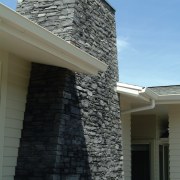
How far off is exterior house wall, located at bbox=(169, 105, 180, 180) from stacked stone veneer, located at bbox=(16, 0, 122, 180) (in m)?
1.81

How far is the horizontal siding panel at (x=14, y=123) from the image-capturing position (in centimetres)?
721

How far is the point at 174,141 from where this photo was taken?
10898mm

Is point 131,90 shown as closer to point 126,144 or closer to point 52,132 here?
point 126,144

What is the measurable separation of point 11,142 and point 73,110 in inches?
49.0

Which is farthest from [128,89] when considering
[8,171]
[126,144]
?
[8,171]

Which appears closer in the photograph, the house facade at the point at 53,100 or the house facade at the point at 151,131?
the house facade at the point at 53,100

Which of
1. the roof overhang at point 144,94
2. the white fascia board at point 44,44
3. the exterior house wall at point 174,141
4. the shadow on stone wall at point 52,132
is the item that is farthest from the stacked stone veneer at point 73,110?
the exterior house wall at point 174,141

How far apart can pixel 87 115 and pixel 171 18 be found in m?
3.68

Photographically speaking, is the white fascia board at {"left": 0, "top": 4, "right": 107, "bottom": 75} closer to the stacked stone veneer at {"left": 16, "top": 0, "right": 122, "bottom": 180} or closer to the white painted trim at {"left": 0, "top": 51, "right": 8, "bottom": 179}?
the white painted trim at {"left": 0, "top": 51, "right": 8, "bottom": 179}

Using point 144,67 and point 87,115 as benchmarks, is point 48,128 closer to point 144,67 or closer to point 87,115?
point 87,115

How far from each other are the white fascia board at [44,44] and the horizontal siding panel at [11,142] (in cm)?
141

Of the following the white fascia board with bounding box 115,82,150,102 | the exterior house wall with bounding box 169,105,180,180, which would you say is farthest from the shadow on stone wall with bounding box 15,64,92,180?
the exterior house wall with bounding box 169,105,180,180

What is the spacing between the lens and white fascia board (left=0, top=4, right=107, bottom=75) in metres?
5.65

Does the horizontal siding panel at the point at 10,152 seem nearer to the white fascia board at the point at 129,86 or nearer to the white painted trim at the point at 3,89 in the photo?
the white painted trim at the point at 3,89
